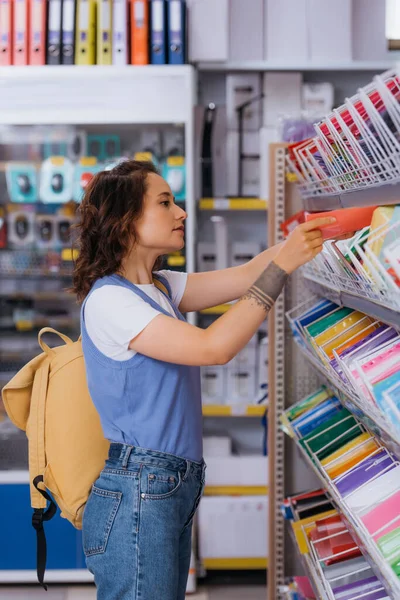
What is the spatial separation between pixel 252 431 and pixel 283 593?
137 centimetres

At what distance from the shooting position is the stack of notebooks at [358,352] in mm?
1371

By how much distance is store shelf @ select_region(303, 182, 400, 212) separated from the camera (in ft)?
4.56

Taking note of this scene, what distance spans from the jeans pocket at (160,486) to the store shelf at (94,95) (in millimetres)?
2027

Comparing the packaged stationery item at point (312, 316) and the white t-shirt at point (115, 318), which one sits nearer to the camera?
the white t-shirt at point (115, 318)

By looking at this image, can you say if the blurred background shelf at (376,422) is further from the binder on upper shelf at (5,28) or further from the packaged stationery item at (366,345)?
the binder on upper shelf at (5,28)

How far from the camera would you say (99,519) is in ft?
5.77

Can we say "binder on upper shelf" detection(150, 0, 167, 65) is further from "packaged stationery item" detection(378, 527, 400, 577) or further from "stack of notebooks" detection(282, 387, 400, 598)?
"packaged stationery item" detection(378, 527, 400, 577)

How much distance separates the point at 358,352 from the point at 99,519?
71 centimetres

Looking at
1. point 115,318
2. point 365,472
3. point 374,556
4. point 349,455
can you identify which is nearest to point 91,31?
point 115,318

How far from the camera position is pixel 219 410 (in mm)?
3496

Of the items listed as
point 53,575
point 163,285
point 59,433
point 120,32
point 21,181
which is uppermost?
point 120,32

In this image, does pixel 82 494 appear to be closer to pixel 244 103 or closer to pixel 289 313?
pixel 289 313

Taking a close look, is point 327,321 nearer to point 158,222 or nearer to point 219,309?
point 158,222

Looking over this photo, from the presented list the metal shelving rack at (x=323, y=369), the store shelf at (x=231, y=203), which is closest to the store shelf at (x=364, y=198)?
the metal shelving rack at (x=323, y=369)
